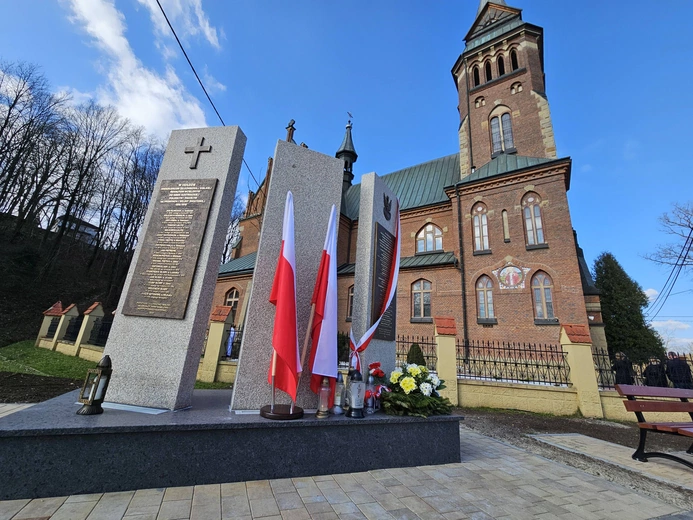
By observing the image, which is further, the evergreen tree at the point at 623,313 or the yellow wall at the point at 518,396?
the evergreen tree at the point at 623,313

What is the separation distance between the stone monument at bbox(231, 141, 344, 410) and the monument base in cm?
57

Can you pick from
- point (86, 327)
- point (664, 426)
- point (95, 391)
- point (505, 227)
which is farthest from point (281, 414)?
point (505, 227)

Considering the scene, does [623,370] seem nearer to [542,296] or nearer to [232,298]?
[542,296]

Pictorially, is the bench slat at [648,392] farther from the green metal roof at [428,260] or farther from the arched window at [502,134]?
the arched window at [502,134]

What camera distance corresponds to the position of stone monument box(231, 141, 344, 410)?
13.2 feet

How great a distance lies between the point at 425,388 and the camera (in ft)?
13.9

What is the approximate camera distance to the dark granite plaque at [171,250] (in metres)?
4.05

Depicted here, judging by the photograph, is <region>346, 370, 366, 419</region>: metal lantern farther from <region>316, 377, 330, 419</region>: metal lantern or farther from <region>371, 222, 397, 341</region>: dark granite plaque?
<region>371, 222, 397, 341</region>: dark granite plaque

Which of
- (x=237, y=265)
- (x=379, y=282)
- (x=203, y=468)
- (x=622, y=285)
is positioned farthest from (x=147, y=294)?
(x=622, y=285)

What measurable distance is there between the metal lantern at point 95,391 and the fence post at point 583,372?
33.2ft

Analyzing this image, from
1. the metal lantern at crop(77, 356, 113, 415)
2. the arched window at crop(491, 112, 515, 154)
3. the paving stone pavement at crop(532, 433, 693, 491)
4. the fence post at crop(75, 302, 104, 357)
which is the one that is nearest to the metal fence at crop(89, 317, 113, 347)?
the fence post at crop(75, 302, 104, 357)

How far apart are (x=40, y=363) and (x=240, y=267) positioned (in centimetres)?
1187

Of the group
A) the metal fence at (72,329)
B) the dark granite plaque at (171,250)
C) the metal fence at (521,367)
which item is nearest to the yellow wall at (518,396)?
the metal fence at (521,367)

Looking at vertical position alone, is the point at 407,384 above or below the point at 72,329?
below
